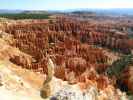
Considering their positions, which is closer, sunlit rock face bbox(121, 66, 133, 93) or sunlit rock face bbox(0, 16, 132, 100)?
sunlit rock face bbox(0, 16, 132, 100)

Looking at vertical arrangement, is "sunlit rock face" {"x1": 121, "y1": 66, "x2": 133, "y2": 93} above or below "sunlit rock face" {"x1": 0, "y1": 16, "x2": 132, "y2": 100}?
below

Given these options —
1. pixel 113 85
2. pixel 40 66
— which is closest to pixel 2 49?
pixel 40 66

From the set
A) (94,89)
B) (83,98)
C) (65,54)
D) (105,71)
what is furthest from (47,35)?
(83,98)

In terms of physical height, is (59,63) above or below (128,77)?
above

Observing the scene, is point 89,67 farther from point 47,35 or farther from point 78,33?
point 78,33

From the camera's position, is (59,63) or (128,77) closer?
(128,77)

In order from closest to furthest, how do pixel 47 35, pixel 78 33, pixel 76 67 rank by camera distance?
pixel 76 67
pixel 47 35
pixel 78 33

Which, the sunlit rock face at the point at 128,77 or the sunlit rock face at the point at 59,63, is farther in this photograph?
the sunlit rock face at the point at 128,77

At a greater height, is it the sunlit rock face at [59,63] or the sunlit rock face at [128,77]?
the sunlit rock face at [59,63]

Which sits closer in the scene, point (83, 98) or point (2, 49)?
Answer: point (83, 98)

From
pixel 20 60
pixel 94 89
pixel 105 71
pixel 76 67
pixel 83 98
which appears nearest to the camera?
pixel 83 98

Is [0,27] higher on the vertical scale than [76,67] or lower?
higher
